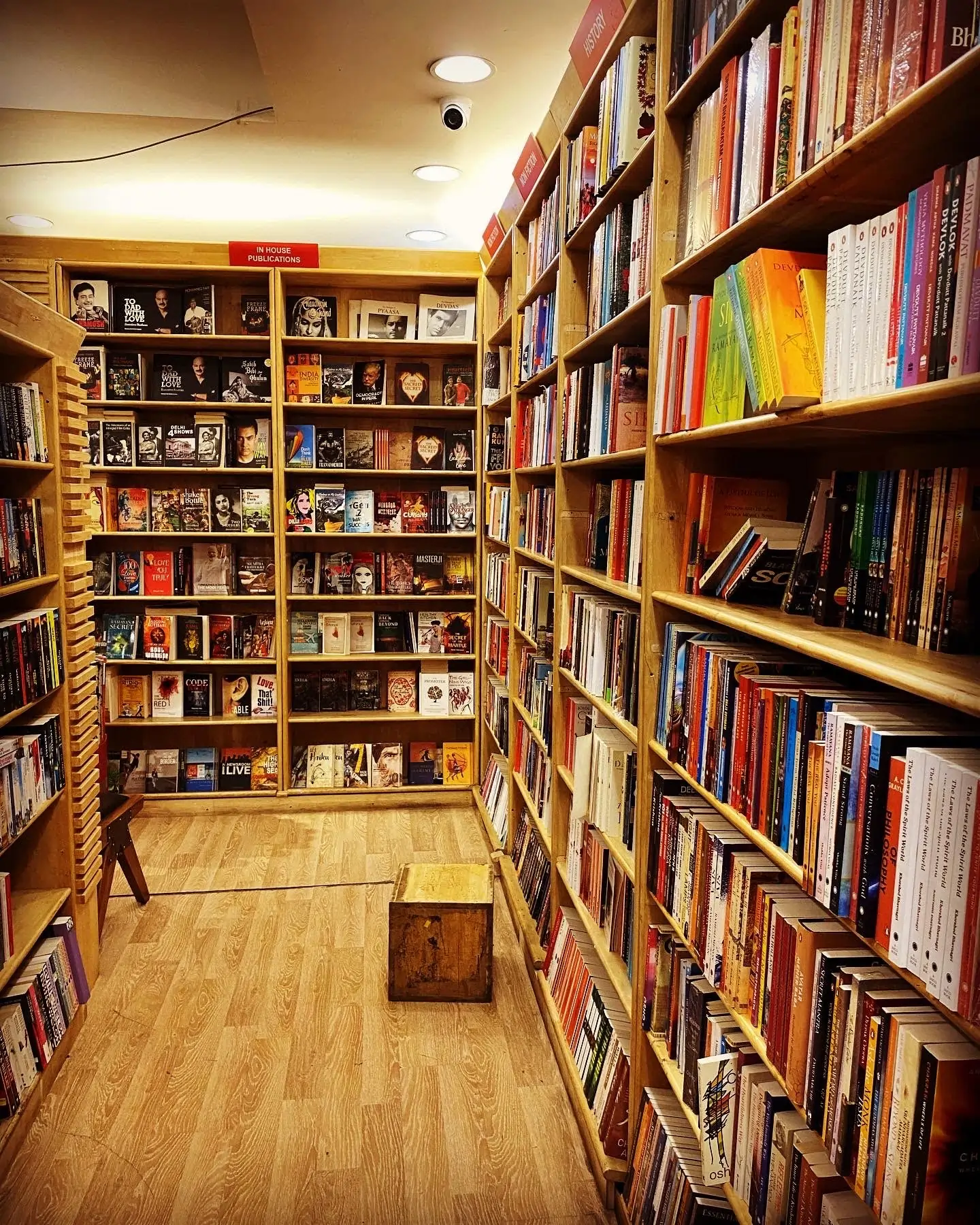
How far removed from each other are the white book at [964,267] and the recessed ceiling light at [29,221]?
494 cm

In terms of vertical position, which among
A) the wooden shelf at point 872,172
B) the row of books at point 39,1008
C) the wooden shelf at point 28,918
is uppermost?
the wooden shelf at point 872,172

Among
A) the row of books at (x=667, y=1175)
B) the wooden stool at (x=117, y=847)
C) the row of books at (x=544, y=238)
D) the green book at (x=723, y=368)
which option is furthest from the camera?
the wooden stool at (x=117, y=847)

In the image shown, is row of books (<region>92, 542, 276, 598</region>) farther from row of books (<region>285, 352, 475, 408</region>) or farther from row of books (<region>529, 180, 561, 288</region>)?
row of books (<region>529, 180, 561, 288</region>)

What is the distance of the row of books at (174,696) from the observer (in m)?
4.46

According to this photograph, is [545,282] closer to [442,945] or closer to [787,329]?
[787,329]

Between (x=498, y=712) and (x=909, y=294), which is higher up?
(x=909, y=294)

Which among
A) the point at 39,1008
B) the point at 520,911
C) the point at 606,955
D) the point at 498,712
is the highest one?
the point at 498,712

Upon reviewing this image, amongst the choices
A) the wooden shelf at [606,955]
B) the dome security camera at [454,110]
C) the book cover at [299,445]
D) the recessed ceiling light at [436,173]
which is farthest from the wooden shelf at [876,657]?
the book cover at [299,445]

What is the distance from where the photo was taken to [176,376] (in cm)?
431

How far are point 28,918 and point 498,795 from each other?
1946 millimetres

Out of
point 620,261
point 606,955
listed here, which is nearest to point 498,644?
point 606,955

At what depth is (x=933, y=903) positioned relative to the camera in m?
0.88

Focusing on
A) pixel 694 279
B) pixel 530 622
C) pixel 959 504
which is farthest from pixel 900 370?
pixel 530 622

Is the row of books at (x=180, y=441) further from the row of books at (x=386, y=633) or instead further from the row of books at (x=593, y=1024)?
the row of books at (x=593, y=1024)
